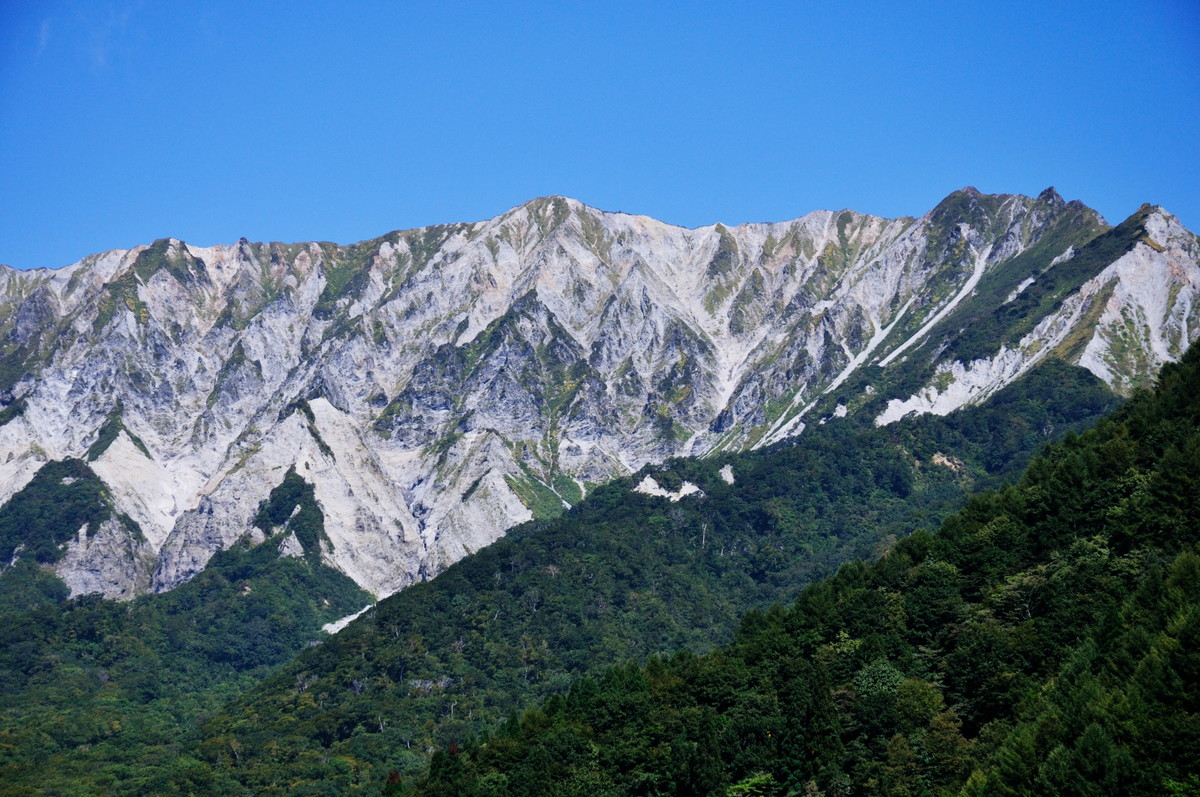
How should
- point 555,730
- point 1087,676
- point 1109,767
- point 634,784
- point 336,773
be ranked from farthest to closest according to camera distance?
point 336,773 < point 555,730 < point 634,784 < point 1087,676 < point 1109,767

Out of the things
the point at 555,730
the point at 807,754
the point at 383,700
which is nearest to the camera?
the point at 807,754

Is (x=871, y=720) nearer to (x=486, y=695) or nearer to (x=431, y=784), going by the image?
(x=431, y=784)

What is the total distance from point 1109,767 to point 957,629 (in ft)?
124

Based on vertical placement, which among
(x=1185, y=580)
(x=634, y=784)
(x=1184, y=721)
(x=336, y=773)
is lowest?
(x=1184, y=721)

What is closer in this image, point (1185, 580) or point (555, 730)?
point (1185, 580)

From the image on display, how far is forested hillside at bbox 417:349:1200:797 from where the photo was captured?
230 feet

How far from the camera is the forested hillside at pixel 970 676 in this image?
7019 centimetres

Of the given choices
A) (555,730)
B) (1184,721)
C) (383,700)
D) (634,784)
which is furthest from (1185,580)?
(383,700)

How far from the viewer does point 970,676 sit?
298 feet

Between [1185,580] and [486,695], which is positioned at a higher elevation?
[486,695]

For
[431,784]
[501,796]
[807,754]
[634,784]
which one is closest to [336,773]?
[431,784]

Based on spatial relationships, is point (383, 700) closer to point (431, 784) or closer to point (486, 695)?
point (486, 695)

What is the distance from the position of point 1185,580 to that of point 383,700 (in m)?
128

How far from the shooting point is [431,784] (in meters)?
116
